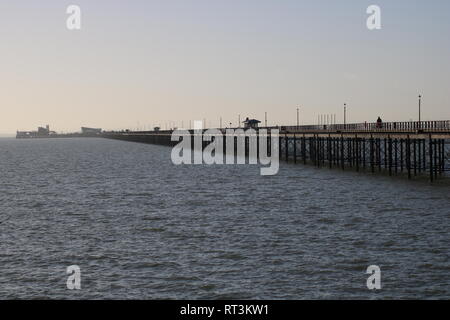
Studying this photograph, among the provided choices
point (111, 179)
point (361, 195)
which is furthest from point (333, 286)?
point (111, 179)

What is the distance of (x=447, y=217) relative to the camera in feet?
116

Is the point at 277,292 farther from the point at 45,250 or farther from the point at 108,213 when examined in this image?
the point at 108,213

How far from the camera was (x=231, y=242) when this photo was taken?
95.6 feet

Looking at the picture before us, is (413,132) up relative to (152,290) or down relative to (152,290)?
up

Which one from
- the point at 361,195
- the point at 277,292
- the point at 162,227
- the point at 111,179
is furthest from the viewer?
the point at 111,179

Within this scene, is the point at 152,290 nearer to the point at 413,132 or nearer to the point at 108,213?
the point at 108,213

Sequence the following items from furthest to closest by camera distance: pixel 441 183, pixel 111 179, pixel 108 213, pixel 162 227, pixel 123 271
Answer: pixel 111 179, pixel 441 183, pixel 108 213, pixel 162 227, pixel 123 271

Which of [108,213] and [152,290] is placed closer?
[152,290]

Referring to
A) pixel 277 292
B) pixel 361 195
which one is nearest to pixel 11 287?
pixel 277 292

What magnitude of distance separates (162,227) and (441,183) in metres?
28.3

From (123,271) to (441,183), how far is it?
36.5 meters

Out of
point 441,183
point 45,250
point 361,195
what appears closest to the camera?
point 45,250

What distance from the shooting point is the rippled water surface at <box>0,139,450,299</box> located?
21609mm

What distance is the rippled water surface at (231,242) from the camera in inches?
851
